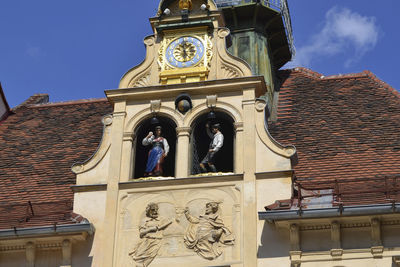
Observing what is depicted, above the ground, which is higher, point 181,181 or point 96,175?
point 96,175

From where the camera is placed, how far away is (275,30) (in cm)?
3038

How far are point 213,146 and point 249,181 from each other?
156cm

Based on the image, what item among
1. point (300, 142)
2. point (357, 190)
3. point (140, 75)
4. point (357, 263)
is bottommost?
point (357, 263)

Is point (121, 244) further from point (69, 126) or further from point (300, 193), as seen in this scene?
point (69, 126)

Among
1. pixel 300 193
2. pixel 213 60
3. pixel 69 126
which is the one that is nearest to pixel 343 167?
pixel 300 193

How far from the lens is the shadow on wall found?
21.1 m

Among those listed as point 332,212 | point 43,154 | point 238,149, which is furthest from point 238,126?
point 43,154

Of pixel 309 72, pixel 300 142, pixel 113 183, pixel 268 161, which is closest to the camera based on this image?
Result: pixel 268 161

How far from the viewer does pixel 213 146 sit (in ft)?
76.6

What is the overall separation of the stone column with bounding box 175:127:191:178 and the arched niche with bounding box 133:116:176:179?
18.0 inches

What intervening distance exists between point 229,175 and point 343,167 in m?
2.74

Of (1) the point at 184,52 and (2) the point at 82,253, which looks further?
(1) the point at 184,52

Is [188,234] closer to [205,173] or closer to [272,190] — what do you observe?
[205,173]

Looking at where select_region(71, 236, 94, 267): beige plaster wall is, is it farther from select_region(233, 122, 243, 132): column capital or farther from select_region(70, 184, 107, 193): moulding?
select_region(233, 122, 243, 132): column capital
